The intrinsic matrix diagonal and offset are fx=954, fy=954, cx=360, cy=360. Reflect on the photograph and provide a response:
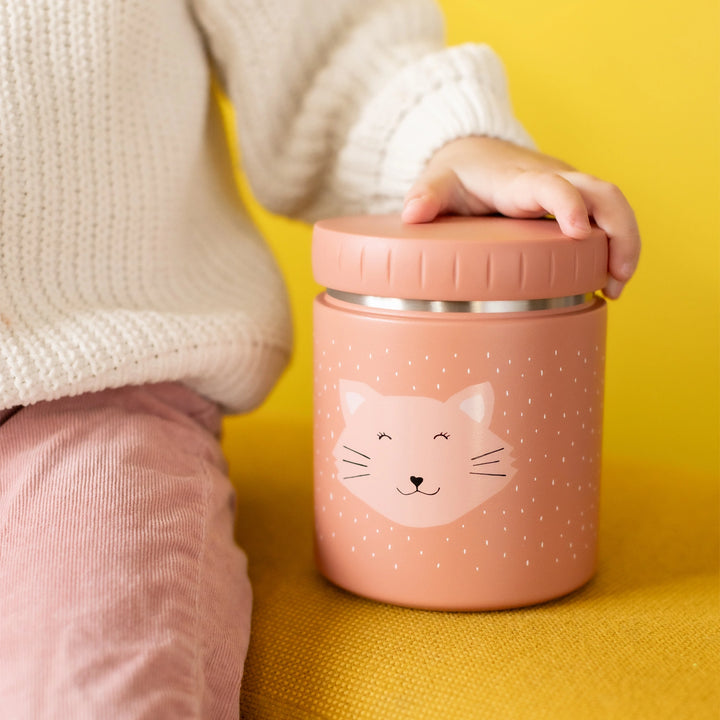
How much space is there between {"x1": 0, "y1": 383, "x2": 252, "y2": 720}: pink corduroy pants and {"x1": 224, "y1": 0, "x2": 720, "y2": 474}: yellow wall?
40cm

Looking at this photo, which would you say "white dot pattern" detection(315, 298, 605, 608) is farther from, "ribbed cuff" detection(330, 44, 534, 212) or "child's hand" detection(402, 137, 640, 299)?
"ribbed cuff" detection(330, 44, 534, 212)

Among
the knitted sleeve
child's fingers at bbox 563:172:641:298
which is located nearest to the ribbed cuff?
the knitted sleeve

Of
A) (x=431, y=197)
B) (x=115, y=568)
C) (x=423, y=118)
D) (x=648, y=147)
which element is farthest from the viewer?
(x=648, y=147)

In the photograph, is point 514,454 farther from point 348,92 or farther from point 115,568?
point 348,92

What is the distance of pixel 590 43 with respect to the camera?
3.35ft

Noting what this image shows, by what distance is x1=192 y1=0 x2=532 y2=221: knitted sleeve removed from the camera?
0.72 m

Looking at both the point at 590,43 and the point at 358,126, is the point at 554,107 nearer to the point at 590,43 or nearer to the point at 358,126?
the point at 590,43

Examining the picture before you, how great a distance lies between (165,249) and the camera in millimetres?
697

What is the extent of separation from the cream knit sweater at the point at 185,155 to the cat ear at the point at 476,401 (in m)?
0.20

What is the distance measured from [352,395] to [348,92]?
295mm

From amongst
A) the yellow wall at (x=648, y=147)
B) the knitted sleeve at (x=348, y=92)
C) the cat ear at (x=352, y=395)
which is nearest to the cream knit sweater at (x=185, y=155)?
the knitted sleeve at (x=348, y=92)

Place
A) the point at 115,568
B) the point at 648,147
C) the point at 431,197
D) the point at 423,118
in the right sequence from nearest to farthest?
1. the point at 115,568
2. the point at 431,197
3. the point at 423,118
4. the point at 648,147

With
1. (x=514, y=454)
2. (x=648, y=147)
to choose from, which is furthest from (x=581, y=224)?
(x=648, y=147)

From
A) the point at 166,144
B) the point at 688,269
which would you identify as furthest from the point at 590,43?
the point at 166,144
